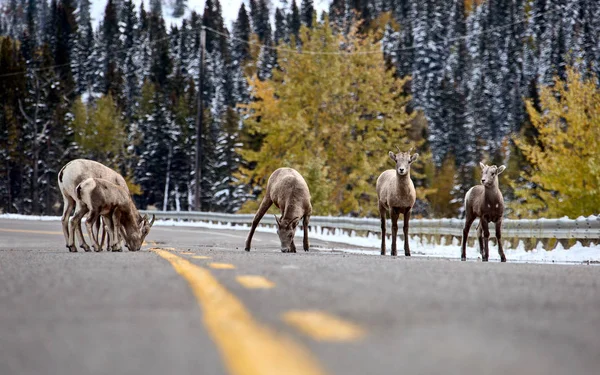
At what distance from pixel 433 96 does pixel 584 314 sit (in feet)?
426

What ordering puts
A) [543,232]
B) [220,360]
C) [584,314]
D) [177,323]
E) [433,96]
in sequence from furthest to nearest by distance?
[433,96] → [543,232] → [584,314] → [177,323] → [220,360]

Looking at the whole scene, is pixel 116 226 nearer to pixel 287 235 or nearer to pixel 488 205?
pixel 287 235

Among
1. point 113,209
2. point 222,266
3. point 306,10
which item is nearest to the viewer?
point 222,266

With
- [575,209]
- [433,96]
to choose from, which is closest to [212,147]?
[433,96]

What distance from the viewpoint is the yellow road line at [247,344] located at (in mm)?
2402

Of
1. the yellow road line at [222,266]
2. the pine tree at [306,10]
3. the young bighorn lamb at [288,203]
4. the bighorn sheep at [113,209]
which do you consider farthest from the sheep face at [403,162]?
the pine tree at [306,10]

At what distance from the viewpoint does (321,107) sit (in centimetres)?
3941

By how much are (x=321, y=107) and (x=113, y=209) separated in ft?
92.2

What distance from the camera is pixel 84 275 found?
19.7 feet

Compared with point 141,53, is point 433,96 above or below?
below

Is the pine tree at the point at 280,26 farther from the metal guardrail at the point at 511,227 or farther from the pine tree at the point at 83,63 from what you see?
the metal guardrail at the point at 511,227

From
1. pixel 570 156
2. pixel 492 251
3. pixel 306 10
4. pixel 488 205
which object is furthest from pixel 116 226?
pixel 306 10

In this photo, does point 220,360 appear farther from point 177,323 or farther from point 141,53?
point 141,53

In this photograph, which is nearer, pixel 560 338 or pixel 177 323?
pixel 560 338
